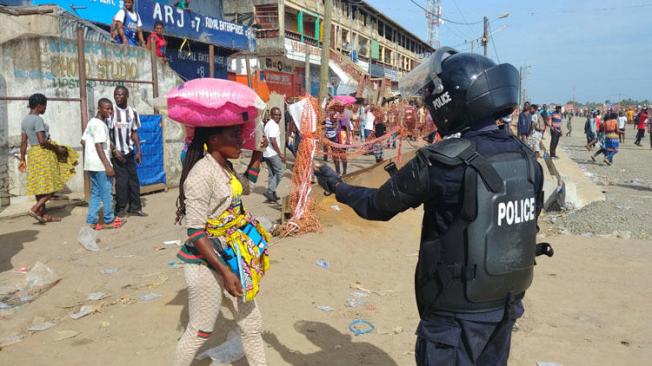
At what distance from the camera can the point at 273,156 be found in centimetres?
847

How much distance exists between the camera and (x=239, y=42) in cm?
1955

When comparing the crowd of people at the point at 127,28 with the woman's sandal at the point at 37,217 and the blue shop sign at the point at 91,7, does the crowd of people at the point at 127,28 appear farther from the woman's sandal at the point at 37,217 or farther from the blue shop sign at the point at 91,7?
the woman's sandal at the point at 37,217

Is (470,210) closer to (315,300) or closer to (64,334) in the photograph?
(315,300)

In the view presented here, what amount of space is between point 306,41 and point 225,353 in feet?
97.1

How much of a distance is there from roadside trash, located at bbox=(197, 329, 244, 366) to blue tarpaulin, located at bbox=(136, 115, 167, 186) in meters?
6.36

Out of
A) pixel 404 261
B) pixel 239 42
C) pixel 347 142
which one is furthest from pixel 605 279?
pixel 239 42

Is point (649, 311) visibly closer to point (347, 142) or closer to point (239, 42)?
point (347, 142)

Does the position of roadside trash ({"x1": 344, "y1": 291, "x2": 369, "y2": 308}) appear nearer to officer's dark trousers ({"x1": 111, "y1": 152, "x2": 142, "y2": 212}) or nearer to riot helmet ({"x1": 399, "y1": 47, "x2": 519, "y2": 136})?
riot helmet ({"x1": 399, "y1": 47, "x2": 519, "y2": 136})

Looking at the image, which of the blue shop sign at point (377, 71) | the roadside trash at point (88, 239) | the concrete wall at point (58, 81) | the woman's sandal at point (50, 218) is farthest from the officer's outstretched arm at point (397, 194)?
the blue shop sign at point (377, 71)

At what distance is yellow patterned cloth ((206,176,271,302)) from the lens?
2.60 meters

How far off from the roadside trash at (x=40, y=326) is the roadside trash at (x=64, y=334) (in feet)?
0.51

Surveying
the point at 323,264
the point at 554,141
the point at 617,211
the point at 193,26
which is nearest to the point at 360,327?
the point at 323,264

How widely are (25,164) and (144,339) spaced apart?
4619 millimetres

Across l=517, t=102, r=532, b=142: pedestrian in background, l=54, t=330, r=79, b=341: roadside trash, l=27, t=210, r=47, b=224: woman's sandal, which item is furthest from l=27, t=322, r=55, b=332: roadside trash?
l=517, t=102, r=532, b=142: pedestrian in background
